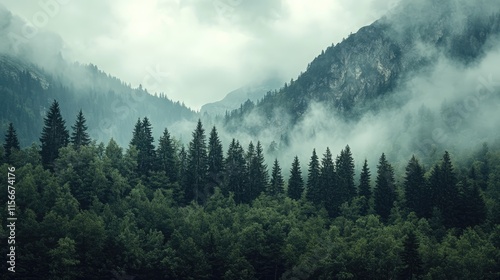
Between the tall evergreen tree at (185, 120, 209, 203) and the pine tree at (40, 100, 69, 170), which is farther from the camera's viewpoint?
the tall evergreen tree at (185, 120, 209, 203)

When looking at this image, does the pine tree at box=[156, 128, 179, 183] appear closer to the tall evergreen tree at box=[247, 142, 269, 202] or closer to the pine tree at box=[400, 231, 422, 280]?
the tall evergreen tree at box=[247, 142, 269, 202]

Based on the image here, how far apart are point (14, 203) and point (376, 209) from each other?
278ft

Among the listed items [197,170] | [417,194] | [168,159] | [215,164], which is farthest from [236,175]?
[417,194]

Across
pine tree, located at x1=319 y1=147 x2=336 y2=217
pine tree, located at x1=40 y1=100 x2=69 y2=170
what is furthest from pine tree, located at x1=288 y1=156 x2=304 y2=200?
pine tree, located at x1=40 y1=100 x2=69 y2=170

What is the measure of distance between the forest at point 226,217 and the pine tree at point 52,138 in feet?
1.30

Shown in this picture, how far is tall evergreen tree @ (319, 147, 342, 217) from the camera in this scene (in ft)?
452

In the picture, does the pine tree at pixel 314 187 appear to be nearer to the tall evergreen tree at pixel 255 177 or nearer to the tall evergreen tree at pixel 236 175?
the tall evergreen tree at pixel 255 177

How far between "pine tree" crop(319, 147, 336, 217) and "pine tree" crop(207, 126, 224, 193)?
95.8ft

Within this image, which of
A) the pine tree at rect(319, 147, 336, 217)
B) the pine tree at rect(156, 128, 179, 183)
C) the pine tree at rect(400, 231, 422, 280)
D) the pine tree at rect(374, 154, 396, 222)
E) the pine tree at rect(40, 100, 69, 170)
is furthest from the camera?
the pine tree at rect(156, 128, 179, 183)

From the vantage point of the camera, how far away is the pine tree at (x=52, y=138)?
445 ft

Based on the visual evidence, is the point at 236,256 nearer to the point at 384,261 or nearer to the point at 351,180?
the point at 384,261

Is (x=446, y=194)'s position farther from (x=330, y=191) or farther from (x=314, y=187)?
(x=314, y=187)

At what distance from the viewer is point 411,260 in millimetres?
95188

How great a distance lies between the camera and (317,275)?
102 meters
